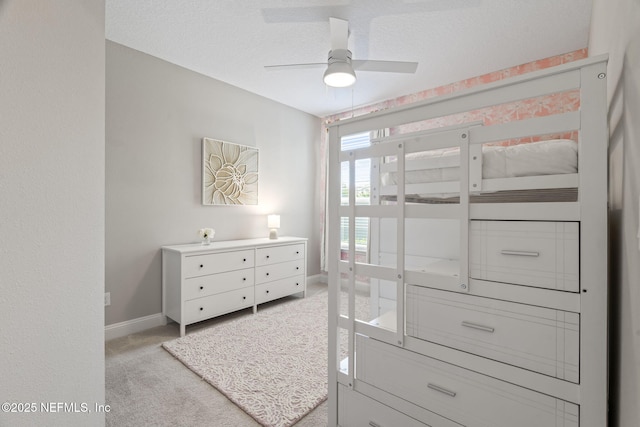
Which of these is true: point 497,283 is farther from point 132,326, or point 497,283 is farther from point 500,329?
point 132,326

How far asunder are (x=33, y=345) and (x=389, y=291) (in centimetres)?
181

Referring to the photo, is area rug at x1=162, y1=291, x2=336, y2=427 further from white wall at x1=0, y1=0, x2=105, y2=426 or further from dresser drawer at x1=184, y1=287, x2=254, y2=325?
white wall at x1=0, y1=0, x2=105, y2=426

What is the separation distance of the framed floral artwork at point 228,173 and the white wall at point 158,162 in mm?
82

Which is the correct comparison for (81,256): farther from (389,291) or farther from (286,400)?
(389,291)

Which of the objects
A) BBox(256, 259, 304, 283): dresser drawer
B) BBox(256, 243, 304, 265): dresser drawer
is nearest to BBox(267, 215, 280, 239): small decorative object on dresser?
BBox(256, 243, 304, 265): dresser drawer

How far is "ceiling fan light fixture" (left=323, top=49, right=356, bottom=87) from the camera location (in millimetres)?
2262

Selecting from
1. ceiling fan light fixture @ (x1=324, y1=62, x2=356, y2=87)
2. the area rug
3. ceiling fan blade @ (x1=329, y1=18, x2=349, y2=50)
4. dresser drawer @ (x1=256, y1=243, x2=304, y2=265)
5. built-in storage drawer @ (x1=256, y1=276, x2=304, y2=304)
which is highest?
ceiling fan blade @ (x1=329, y1=18, x2=349, y2=50)

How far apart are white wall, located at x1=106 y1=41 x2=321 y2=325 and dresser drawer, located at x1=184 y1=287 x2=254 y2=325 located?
17.7 inches

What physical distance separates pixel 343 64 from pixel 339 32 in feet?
0.86

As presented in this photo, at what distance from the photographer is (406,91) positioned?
12.0 feet

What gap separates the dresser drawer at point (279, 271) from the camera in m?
3.29

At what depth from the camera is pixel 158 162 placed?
2.89m

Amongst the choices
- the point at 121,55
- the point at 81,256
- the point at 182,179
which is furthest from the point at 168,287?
the point at 121,55

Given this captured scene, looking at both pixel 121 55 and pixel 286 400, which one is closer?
pixel 286 400
